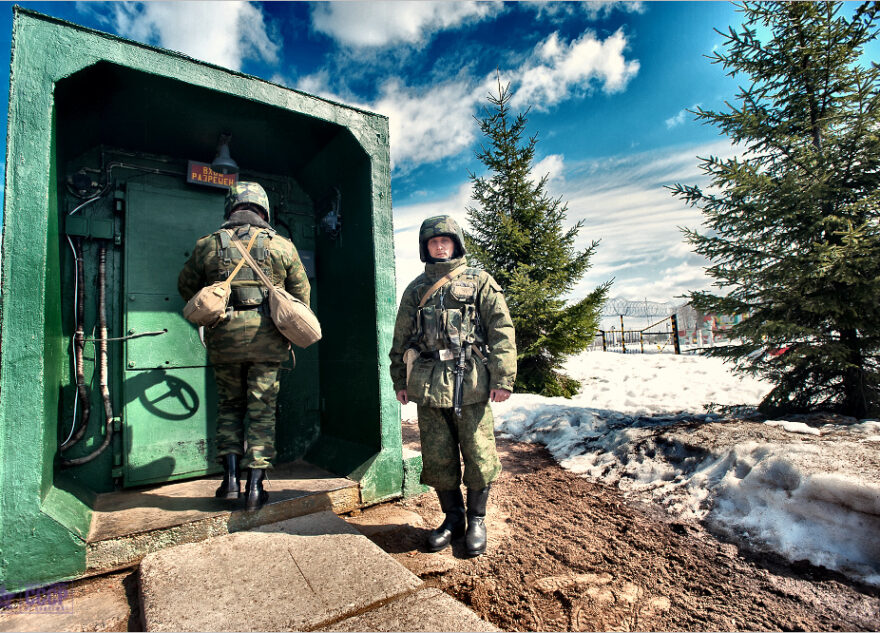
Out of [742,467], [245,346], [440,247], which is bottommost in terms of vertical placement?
[742,467]

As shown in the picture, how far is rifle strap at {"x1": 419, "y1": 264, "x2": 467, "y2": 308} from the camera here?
2559 millimetres

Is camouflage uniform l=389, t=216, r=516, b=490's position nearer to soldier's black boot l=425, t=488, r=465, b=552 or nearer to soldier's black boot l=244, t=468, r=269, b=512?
soldier's black boot l=425, t=488, r=465, b=552

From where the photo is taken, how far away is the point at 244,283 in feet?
8.66

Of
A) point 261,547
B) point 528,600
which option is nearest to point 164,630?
point 261,547

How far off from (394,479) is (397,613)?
153 centimetres

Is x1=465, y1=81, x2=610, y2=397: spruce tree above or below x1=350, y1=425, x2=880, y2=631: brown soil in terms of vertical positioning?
above

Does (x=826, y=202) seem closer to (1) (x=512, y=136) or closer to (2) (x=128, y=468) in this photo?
(1) (x=512, y=136)

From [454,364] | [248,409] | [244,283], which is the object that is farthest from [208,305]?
[454,364]

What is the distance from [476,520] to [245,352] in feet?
5.58

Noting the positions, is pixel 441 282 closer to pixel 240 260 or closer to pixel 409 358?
pixel 409 358

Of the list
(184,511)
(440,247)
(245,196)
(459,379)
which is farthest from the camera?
(245,196)

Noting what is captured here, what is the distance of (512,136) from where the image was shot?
8.61m

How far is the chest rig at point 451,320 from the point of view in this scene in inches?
96.2

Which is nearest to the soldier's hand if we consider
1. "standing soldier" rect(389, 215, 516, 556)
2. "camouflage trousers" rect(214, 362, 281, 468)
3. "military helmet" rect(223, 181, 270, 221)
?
"standing soldier" rect(389, 215, 516, 556)
